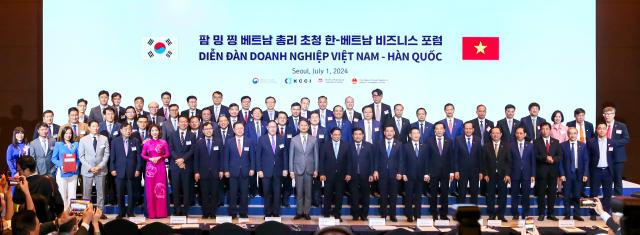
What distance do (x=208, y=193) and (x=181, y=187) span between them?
0.38m

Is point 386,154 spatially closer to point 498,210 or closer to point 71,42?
point 498,210

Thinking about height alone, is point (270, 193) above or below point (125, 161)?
below

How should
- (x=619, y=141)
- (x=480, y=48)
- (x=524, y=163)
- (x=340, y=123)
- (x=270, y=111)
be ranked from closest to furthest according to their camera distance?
(x=524, y=163) → (x=619, y=141) → (x=340, y=123) → (x=270, y=111) → (x=480, y=48)

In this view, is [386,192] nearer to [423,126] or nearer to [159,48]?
[423,126]

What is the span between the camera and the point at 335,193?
30.2 feet

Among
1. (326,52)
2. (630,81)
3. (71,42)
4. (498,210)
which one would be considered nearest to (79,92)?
(71,42)

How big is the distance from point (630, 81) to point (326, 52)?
462cm

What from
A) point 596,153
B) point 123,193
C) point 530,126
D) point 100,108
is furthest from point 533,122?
point 100,108

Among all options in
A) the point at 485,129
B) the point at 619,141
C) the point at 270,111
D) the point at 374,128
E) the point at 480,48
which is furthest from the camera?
the point at 480,48

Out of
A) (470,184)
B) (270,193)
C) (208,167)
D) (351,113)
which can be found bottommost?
(270,193)

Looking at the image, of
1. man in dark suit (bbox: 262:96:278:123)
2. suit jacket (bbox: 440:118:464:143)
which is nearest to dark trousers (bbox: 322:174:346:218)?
man in dark suit (bbox: 262:96:278:123)

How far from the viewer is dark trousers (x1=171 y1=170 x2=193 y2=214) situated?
9156 mm

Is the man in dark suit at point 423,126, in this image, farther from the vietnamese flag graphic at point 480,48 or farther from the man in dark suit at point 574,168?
the man in dark suit at point 574,168

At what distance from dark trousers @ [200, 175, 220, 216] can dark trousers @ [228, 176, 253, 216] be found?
191 mm
